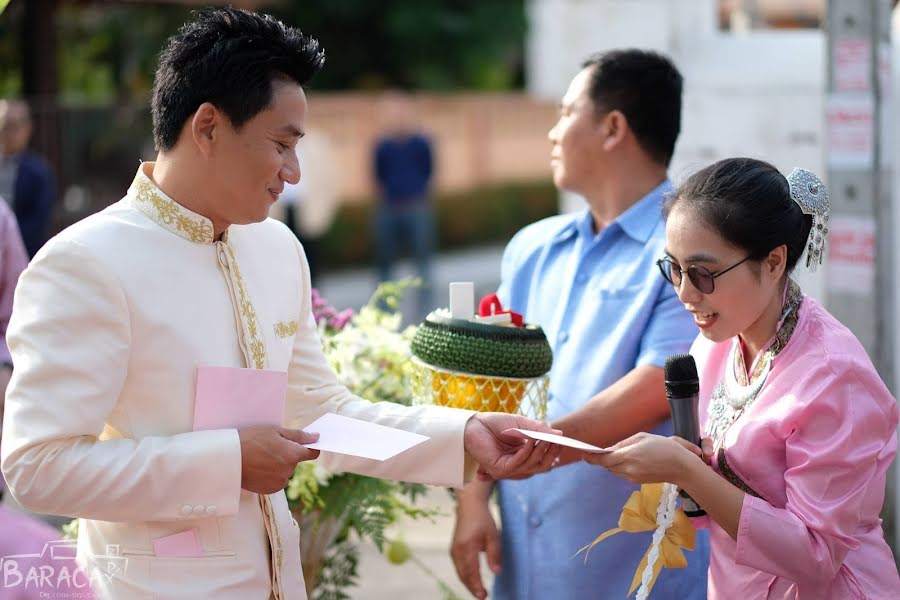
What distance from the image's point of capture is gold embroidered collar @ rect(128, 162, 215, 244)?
2.55 metres

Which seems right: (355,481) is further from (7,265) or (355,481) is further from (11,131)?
(11,131)

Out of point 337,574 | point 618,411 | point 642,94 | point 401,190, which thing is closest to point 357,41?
point 401,190

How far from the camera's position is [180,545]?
2447 millimetres

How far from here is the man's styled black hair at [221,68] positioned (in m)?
2.48

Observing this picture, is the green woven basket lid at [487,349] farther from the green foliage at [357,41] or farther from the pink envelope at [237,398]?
the green foliage at [357,41]

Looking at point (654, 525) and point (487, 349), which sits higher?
point (487, 349)

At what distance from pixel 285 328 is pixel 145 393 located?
396 mm

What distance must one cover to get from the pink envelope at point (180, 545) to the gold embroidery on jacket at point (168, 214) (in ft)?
1.94

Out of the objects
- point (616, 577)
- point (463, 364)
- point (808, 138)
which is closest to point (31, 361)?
point (463, 364)

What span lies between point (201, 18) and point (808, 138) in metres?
3.87

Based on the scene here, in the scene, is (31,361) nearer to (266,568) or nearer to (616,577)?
(266,568)

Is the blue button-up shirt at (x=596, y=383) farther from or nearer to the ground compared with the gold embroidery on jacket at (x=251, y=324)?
nearer to the ground

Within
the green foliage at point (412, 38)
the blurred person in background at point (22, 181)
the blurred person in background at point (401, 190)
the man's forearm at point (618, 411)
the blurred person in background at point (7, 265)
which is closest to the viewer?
the man's forearm at point (618, 411)

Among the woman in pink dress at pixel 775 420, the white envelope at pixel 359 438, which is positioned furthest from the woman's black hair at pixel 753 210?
the white envelope at pixel 359 438
